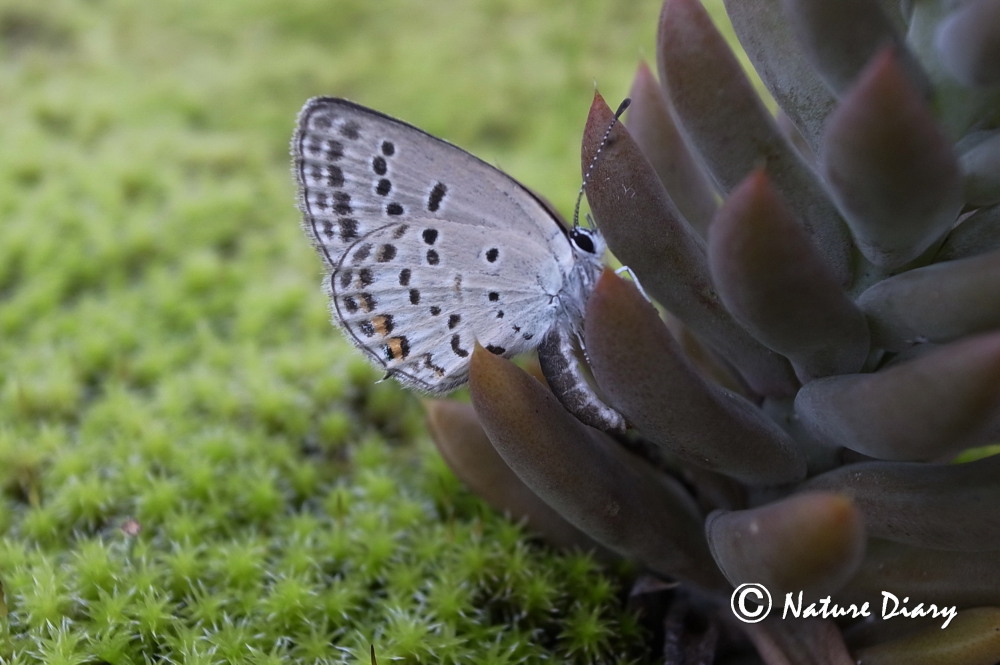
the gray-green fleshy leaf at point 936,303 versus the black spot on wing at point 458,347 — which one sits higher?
the black spot on wing at point 458,347

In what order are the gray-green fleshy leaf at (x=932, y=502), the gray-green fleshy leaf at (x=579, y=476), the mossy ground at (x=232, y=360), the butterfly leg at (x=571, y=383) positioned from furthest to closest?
the mossy ground at (x=232, y=360), the butterfly leg at (x=571, y=383), the gray-green fleshy leaf at (x=579, y=476), the gray-green fleshy leaf at (x=932, y=502)

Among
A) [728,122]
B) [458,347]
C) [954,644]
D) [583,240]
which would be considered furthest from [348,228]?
[954,644]

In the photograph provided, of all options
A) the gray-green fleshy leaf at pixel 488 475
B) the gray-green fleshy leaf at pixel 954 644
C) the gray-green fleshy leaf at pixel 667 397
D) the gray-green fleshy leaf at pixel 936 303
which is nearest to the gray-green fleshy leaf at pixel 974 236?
the gray-green fleshy leaf at pixel 936 303

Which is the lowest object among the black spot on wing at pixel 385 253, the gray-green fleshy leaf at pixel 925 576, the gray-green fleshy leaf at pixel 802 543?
the gray-green fleshy leaf at pixel 925 576

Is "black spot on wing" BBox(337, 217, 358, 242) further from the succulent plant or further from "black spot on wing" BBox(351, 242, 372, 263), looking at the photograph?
the succulent plant

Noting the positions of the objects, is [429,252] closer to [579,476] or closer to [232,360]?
[579,476]

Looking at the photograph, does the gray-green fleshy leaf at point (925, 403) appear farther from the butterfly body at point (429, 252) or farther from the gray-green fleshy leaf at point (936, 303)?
the butterfly body at point (429, 252)
